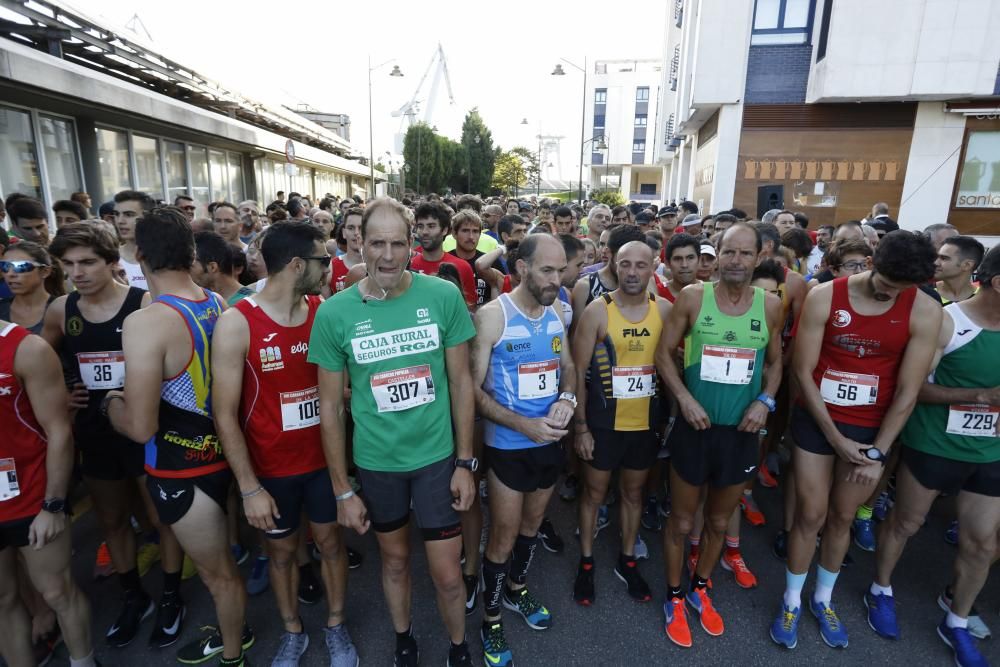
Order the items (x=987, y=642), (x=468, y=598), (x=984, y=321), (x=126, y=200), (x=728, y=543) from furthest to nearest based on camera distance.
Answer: (x=126, y=200) → (x=728, y=543) → (x=468, y=598) → (x=987, y=642) → (x=984, y=321)

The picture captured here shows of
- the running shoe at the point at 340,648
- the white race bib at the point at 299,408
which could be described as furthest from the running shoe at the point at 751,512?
the white race bib at the point at 299,408

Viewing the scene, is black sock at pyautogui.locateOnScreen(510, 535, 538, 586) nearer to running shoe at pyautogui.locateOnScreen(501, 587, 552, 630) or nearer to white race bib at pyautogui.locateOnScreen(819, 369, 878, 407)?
running shoe at pyautogui.locateOnScreen(501, 587, 552, 630)

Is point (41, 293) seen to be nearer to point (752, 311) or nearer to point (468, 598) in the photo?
point (468, 598)

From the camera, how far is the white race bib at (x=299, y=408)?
8.20 ft

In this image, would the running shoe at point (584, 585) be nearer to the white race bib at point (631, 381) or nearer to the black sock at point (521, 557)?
the black sock at point (521, 557)

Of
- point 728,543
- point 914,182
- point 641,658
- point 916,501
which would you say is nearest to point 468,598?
point 641,658

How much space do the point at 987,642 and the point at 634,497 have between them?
2059 mm

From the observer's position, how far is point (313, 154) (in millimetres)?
24062

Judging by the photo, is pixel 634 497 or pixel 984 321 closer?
pixel 984 321

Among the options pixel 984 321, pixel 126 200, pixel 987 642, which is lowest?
pixel 987 642

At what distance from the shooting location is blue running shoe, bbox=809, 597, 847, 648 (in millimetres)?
2895

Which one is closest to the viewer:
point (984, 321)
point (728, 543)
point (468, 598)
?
point (984, 321)

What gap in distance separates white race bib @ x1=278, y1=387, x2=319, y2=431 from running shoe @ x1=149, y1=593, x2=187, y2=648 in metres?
1.45

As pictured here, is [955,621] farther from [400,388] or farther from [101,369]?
[101,369]
